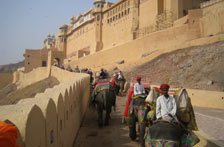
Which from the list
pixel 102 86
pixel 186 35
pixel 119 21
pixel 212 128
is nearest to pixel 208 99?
pixel 212 128

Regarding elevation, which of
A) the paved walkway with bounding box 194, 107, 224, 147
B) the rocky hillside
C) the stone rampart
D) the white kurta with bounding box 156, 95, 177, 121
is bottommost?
the paved walkway with bounding box 194, 107, 224, 147

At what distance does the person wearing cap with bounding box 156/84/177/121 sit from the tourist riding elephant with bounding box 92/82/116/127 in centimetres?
279

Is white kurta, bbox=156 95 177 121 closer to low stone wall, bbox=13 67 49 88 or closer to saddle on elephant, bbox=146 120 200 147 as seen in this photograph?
saddle on elephant, bbox=146 120 200 147

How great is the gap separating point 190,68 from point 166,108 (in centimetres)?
1175

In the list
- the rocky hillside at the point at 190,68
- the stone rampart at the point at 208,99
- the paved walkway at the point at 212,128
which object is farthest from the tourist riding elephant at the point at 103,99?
the rocky hillside at the point at 190,68

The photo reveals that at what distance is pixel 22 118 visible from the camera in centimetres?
180

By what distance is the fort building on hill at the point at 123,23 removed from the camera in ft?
68.1

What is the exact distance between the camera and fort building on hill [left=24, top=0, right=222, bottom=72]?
2077 centimetres

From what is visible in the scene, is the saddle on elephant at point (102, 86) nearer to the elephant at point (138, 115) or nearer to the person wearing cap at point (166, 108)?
the elephant at point (138, 115)

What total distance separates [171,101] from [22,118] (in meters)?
2.20

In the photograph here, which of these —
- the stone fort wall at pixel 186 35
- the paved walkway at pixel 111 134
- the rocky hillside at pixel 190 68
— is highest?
the stone fort wall at pixel 186 35

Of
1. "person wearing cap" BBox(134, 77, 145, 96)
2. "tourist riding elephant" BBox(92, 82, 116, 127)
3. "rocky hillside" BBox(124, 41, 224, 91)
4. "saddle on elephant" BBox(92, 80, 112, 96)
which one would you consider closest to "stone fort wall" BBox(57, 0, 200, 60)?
"rocky hillside" BBox(124, 41, 224, 91)

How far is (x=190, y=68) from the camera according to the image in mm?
13734

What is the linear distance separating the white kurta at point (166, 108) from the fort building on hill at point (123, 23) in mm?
14938
